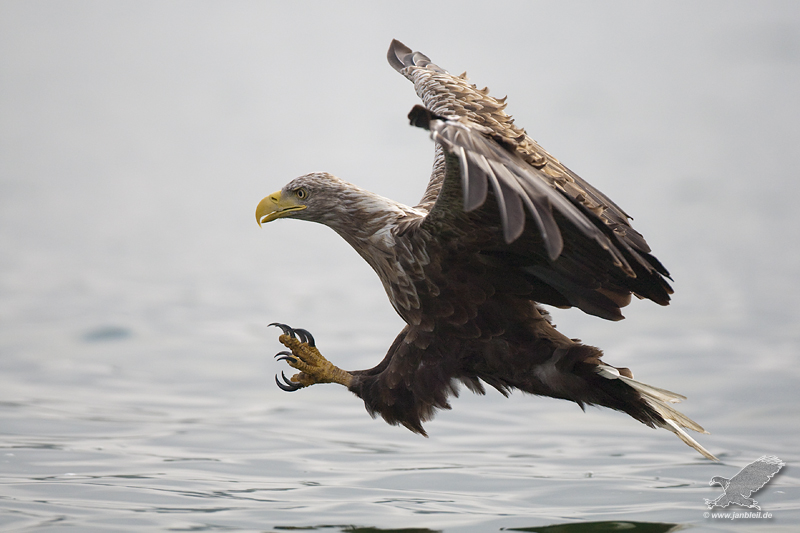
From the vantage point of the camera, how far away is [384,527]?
4320 mm

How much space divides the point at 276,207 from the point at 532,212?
5.91ft

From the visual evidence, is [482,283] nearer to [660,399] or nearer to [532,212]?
[660,399]

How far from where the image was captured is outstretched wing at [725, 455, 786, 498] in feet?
16.1

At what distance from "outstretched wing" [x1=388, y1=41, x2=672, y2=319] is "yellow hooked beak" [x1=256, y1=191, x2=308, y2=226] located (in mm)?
674

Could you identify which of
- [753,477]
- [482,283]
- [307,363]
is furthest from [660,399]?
[307,363]

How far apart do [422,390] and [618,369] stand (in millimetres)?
893

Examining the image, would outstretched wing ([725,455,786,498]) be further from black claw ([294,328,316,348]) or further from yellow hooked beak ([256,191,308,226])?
yellow hooked beak ([256,191,308,226])

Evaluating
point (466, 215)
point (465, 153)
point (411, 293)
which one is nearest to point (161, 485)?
point (411, 293)

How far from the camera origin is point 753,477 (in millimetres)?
5223

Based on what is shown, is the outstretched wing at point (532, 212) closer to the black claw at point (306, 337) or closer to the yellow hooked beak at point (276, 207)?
the yellow hooked beak at point (276, 207)

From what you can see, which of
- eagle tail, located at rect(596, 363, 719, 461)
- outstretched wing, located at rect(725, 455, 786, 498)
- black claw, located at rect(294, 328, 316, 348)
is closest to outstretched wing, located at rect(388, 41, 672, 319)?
eagle tail, located at rect(596, 363, 719, 461)

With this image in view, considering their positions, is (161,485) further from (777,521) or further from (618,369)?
(777,521)

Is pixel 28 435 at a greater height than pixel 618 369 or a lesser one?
greater

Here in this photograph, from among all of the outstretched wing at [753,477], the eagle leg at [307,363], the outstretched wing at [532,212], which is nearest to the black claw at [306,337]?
the eagle leg at [307,363]
